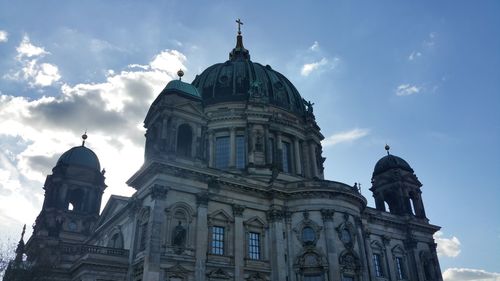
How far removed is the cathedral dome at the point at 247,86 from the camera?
44.2 metres

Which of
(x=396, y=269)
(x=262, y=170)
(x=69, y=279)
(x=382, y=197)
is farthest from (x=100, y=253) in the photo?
(x=382, y=197)

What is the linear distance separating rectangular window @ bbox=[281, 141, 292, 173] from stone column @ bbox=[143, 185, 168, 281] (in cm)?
1631

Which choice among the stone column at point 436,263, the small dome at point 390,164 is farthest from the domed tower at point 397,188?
the stone column at point 436,263

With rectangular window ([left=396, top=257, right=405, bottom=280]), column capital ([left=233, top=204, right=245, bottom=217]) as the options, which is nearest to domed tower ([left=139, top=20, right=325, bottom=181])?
column capital ([left=233, top=204, right=245, bottom=217])

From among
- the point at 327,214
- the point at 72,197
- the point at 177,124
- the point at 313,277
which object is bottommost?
the point at 313,277

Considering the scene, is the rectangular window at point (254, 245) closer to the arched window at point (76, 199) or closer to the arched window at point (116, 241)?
the arched window at point (116, 241)

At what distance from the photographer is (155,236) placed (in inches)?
1052

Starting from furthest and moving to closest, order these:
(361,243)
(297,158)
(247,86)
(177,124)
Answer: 1. (247,86)
2. (297,158)
3. (361,243)
4. (177,124)

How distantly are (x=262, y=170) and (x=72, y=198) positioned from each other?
2441 cm

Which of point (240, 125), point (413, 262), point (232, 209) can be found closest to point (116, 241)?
point (232, 209)

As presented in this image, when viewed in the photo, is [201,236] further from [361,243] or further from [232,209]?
[361,243]

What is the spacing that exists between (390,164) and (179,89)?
27.0 m

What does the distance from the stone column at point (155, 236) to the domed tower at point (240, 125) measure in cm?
303

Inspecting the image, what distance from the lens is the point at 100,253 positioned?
29297mm
